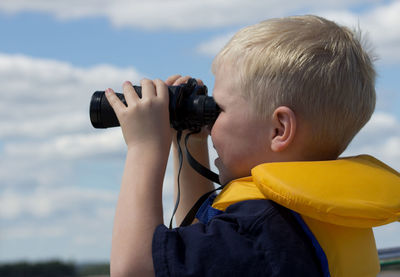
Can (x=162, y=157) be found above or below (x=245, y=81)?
below

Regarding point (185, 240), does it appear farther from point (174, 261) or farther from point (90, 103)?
point (90, 103)

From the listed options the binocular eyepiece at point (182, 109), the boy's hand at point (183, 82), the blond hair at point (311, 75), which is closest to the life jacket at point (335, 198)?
the blond hair at point (311, 75)

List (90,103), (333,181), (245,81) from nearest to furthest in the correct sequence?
1. (333,181)
2. (245,81)
3. (90,103)

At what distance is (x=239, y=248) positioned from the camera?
1.66 m

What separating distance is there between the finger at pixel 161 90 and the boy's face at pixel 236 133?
0.55ft

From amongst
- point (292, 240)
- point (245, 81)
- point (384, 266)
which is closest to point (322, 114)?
point (245, 81)

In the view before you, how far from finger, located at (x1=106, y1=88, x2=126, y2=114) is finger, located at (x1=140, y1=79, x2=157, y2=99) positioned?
0.08 meters

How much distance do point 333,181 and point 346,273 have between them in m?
0.28

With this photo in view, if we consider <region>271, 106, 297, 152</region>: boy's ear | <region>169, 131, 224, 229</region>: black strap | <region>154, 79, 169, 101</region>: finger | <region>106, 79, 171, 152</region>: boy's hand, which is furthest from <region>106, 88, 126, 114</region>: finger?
<region>271, 106, 297, 152</region>: boy's ear

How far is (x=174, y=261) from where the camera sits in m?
1.64

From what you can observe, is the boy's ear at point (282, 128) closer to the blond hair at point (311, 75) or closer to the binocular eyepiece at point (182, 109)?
the blond hair at point (311, 75)

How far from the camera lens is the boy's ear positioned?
1813mm

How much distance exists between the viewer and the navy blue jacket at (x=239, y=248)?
5.39ft

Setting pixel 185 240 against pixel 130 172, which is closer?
pixel 185 240
